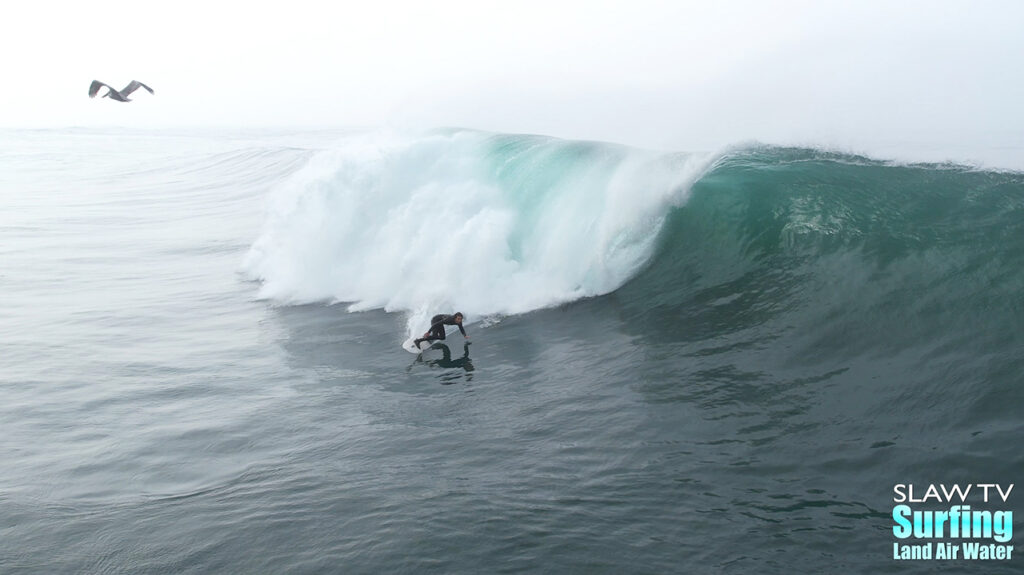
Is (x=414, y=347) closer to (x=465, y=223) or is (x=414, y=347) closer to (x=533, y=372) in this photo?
(x=533, y=372)

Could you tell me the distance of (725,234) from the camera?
13.7m

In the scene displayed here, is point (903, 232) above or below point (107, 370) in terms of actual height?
above

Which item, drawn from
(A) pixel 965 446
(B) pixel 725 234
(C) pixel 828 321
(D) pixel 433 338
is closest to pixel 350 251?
(D) pixel 433 338

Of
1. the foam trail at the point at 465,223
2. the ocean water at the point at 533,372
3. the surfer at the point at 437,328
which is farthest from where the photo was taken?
the foam trail at the point at 465,223

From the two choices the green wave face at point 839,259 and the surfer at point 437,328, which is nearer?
the green wave face at point 839,259

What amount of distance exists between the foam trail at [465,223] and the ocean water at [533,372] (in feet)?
0.25

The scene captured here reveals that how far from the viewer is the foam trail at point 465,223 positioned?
14047 millimetres

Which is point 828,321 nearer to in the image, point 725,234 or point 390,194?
point 725,234

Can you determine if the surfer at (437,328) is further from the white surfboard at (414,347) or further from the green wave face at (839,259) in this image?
the green wave face at (839,259)

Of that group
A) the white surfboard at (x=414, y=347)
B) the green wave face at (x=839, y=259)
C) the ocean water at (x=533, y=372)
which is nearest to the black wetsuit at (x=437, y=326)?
the white surfboard at (x=414, y=347)

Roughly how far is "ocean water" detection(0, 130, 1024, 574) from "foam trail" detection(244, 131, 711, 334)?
76mm

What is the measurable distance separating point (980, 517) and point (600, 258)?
8566 millimetres

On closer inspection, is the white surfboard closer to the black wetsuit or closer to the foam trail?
the black wetsuit

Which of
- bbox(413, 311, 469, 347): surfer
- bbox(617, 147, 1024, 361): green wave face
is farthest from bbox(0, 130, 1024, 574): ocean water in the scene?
bbox(413, 311, 469, 347): surfer
